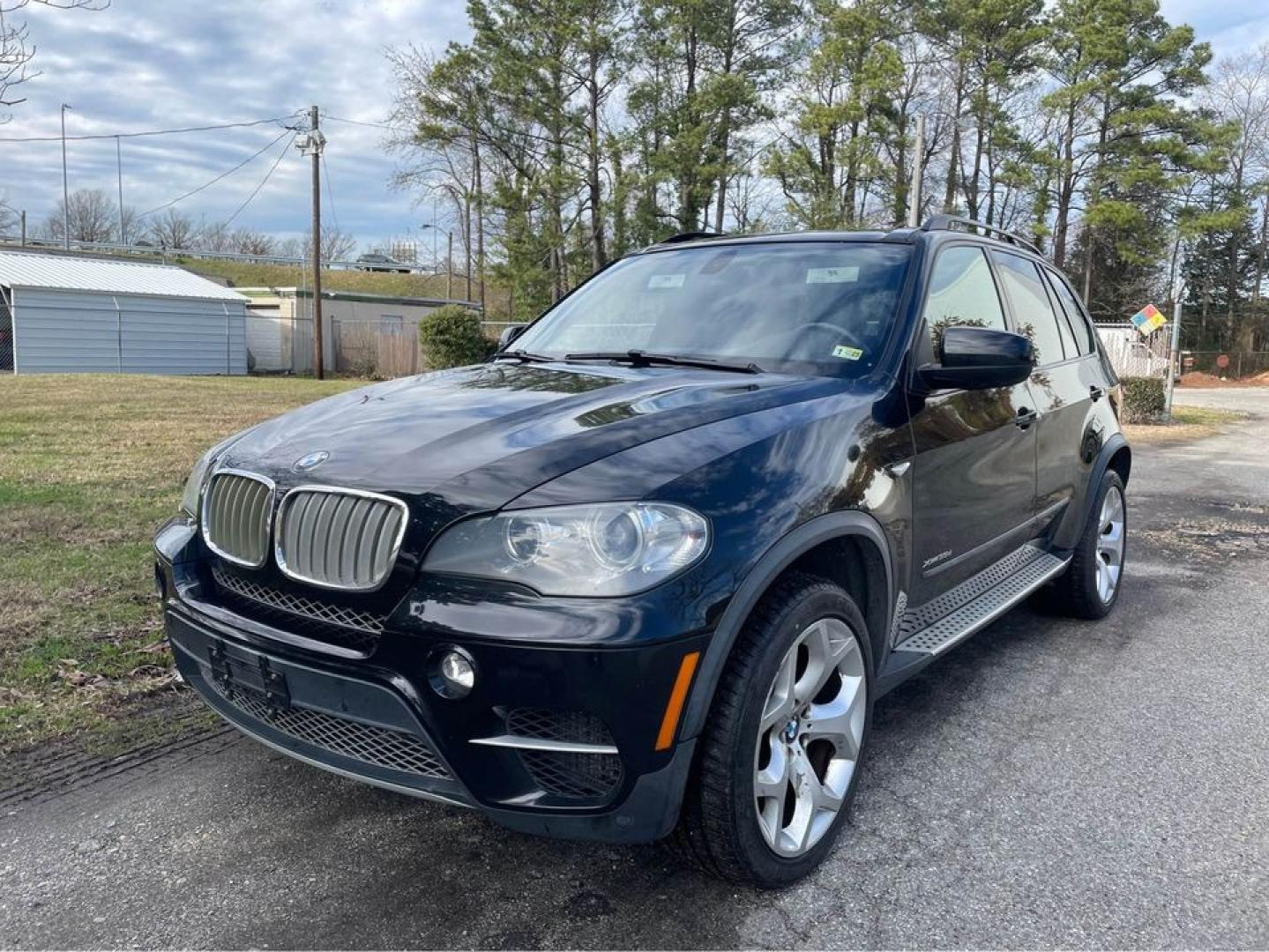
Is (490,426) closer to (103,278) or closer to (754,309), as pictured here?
(754,309)

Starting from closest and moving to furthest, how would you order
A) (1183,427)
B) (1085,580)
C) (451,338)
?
(1085,580) → (1183,427) → (451,338)

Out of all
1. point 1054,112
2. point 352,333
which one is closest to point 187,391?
point 352,333

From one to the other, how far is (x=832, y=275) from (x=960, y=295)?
23.1 inches

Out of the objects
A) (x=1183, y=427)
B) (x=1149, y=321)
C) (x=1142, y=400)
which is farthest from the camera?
(x=1149, y=321)

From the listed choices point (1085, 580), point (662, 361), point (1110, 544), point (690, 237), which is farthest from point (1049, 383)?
point (662, 361)

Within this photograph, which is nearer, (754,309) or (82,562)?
(754,309)

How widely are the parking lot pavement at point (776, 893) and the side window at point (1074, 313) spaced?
2046 millimetres

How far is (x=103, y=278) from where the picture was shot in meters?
29.9

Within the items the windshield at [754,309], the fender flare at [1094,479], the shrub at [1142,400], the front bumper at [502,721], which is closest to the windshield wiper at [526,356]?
the windshield at [754,309]

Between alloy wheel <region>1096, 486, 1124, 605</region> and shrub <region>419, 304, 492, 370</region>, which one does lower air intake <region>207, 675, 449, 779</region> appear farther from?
shrub <region>419, 304, 492, 370</region>

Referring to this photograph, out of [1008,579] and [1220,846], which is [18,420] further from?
[1220,846]

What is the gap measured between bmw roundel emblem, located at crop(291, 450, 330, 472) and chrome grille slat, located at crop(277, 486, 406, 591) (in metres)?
0.08

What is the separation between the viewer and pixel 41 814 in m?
2.85

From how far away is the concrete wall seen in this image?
2694cm
